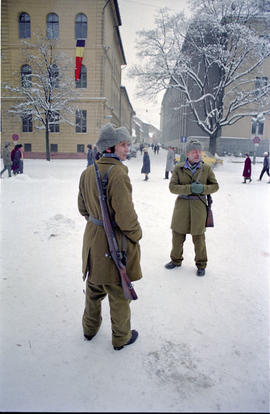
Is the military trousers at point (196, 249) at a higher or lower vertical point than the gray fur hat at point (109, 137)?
lower

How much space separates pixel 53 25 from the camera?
28.9 m

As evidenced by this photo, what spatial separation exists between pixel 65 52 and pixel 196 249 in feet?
101

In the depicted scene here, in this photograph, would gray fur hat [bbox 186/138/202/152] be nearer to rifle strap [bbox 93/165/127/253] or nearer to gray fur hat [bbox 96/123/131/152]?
gray fur hat [bbox 96/123/131/152]

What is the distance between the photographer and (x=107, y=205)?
2414mm

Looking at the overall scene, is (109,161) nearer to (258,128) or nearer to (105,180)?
(105,180)

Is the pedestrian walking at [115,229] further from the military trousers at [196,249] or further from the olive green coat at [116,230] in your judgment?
the military trousers at [196,249]

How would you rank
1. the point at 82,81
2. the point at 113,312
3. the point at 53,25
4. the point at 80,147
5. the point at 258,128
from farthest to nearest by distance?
the point at 258,128 → the point at 80,147 → the point at 82,81 → the point at 53,25 → the point at 113,312

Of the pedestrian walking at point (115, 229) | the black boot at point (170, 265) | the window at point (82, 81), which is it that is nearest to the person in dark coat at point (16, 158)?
the black boot at point (170, 265)

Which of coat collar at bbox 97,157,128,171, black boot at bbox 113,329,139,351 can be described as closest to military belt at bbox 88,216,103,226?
coat collar at bbox 97,157,128,171

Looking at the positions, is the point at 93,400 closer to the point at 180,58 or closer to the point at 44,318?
the point at 44,318

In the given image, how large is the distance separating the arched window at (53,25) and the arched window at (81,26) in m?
1.96

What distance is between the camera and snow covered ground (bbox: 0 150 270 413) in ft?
7.04

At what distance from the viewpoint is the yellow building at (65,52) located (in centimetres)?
2856

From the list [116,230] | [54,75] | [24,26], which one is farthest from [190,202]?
[24,26]
